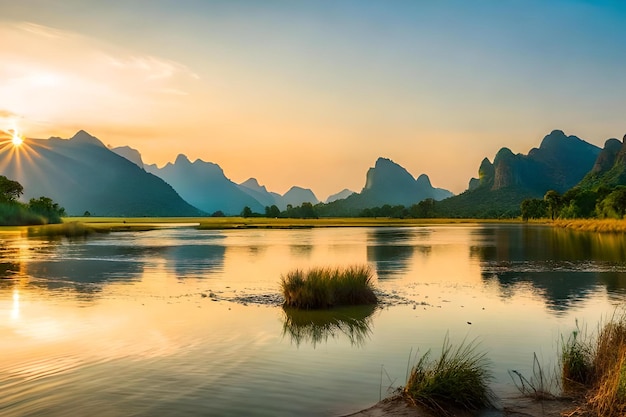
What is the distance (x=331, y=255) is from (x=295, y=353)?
3698 cm

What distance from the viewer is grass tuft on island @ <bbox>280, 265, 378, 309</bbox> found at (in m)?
23.3

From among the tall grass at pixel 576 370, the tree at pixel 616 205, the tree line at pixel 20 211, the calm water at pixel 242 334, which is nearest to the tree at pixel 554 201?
the tree at pixel 616 205

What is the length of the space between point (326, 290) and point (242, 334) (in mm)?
6046

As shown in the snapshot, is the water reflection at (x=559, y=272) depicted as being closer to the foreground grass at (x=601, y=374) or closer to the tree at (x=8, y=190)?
the foreground grass at (x=601, y=374)

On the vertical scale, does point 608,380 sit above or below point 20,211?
below

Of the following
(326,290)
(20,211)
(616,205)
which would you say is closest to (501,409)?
(326,290)

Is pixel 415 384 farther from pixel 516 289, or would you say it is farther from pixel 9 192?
pixel 9 192

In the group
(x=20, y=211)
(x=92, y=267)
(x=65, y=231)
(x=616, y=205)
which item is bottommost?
(x=92, y=267)

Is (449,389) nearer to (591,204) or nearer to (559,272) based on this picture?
(559,272)

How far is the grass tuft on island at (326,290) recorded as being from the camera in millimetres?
23281

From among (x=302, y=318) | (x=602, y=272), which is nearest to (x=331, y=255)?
(x=602, y=272)

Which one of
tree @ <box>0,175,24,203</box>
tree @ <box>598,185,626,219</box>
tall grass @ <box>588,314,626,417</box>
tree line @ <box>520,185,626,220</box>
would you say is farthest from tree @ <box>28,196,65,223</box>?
tall grass @ <box>588,314,626,417</box>

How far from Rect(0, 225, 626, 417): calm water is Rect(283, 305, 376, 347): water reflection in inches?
2.8

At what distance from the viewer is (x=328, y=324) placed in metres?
20.0
